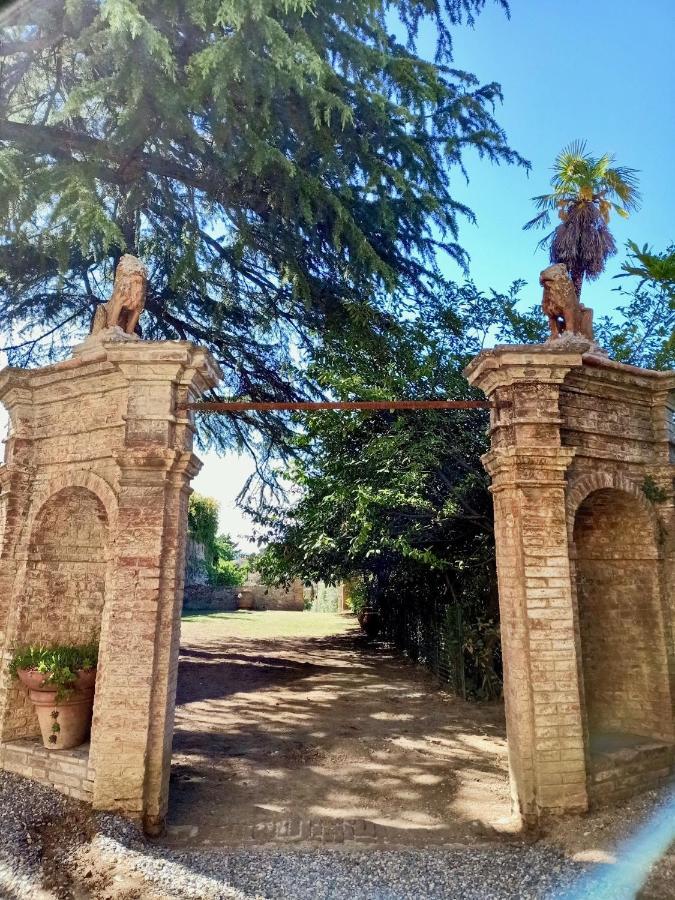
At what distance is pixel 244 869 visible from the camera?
14.1 feet

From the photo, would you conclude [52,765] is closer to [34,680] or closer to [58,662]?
[34,680]

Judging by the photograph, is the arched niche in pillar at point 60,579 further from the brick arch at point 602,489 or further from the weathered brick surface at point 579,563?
the brick arch at point 602,489

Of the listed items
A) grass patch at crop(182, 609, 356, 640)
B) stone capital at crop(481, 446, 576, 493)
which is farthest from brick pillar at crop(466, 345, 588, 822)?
grass patch at crop(182, 609, 356, 640)

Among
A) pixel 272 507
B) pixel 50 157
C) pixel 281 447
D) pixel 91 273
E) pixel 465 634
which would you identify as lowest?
pixel 465 634

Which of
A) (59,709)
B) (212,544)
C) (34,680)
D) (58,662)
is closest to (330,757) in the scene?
(59,709)

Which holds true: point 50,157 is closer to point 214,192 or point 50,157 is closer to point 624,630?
point 214,192

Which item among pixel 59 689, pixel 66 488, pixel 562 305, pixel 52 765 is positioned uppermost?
pixel 562 305

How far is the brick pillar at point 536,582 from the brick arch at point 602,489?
0.72 ft

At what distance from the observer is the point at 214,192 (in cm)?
857

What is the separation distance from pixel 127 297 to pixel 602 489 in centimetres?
538

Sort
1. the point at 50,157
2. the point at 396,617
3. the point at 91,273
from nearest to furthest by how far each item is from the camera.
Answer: the point at 50,157 → the point at 91,273 → the point at 396,617

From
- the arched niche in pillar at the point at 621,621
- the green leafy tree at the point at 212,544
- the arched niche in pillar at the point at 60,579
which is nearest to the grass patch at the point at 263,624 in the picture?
the green leafy tree at the point at 212,544

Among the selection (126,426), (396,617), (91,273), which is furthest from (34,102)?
(396,617)

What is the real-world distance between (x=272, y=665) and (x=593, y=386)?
1096 cm
